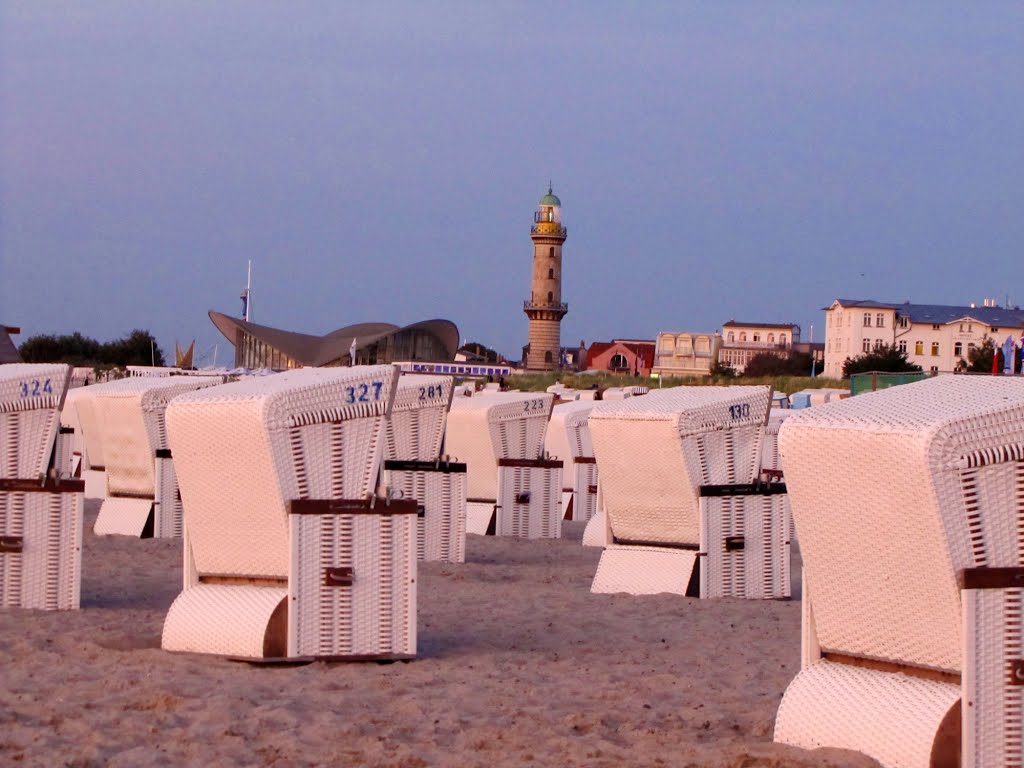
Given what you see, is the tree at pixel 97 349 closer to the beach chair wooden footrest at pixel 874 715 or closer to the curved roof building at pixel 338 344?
the curved roof building at pixel 338 344

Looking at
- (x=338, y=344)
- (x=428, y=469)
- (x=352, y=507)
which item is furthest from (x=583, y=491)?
(x=338, y=344)

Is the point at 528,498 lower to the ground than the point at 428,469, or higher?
lower

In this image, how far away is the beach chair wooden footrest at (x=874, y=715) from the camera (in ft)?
16.2

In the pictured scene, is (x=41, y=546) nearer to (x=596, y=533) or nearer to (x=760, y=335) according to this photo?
(x=596, y=533)

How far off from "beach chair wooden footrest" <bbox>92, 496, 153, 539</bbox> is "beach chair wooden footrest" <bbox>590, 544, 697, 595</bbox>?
5.09 m

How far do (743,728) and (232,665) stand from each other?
2362mm

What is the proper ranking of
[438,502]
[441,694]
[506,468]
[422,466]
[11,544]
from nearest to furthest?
[441,694]
[11,544]
[438,502]
[422,466]
[506,468]

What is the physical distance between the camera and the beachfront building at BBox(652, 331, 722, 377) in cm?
9488

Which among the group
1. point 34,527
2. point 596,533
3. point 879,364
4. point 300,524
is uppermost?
point 879,364

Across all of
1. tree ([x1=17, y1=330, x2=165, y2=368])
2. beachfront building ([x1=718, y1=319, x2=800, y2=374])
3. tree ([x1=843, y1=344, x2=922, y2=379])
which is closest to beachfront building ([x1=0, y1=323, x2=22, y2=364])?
tree ([x1=17, y1=330, x2=165, y2=368])

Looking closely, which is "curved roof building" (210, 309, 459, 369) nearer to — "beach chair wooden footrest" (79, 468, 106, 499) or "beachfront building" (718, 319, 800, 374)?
"beachfront building" (718, 319, 800, 374)

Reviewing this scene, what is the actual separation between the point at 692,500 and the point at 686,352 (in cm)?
8577

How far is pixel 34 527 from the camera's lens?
888 cm

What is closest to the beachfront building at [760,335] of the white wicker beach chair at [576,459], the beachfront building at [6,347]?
the beachfront building at [6,347]
